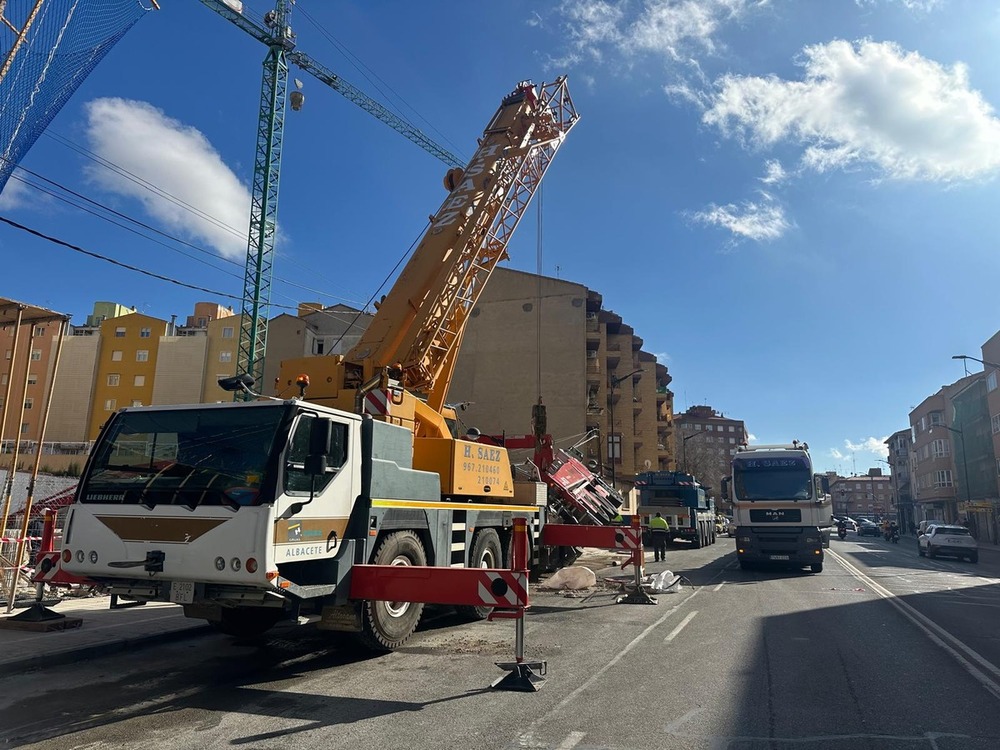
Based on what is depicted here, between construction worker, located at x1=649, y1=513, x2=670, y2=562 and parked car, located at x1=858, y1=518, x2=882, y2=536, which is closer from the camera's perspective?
construction worker, located at x1=649, y1=513, x2=670, y2=562

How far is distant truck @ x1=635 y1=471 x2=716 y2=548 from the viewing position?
2906cm

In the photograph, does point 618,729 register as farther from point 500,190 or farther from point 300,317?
point 300,317

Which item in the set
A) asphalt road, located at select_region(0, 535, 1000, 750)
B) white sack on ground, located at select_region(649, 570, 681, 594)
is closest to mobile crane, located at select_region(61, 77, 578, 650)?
asphalt road, located at select_region(0, 535, 1000, 750)

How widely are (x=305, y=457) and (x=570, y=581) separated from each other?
8526 millimetres

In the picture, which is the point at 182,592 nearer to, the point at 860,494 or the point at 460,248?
the point at 460,248

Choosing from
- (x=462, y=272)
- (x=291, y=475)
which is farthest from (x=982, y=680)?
(x=462, y=272)

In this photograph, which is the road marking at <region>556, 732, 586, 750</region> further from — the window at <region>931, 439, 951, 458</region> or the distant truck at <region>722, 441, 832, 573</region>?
the window at <region>931, 439, 951, 458</region>

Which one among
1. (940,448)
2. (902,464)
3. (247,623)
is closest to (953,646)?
(247,623)

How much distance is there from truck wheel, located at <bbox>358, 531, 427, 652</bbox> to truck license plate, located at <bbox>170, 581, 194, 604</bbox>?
1783 millimetres

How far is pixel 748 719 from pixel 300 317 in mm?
45478

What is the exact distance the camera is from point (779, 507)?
1681 centimetres

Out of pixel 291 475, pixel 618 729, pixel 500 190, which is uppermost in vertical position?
pixel 500 190

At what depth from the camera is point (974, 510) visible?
155 ft

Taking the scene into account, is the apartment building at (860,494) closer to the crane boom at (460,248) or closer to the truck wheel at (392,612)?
the crane boom at (460,248)
